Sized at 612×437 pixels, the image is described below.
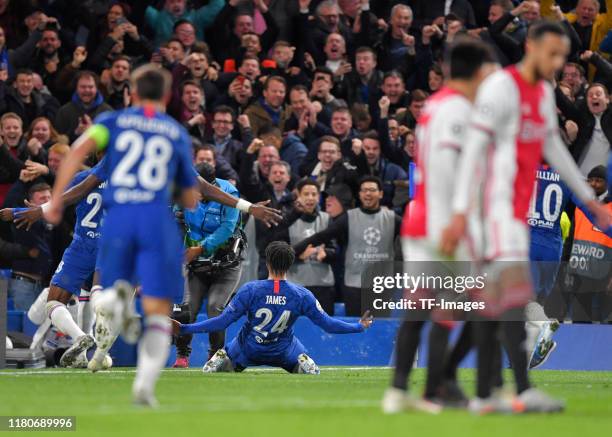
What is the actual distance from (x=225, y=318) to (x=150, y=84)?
5.16 metres

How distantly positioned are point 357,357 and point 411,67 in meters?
5.72

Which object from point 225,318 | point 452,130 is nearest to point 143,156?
point 452,130

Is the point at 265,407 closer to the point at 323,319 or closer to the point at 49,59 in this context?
the point at 323,319

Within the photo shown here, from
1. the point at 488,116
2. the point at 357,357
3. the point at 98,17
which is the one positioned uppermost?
the point at 98,17

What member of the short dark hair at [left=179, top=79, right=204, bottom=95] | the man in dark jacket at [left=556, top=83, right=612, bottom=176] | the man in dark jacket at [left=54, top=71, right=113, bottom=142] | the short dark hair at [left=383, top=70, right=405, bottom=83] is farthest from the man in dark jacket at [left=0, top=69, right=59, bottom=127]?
the man in dark jacket at [left=556, top=83, right=612, bottom=176]

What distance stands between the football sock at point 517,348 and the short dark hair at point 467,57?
5.38 ft

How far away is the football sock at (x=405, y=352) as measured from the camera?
8898 mm

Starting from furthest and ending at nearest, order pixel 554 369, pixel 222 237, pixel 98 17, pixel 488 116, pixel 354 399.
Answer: pixel 98 17, pixel 554 369, pixel 222 237, pixel 354 399, pixel 488 116

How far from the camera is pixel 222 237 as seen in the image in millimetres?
15883

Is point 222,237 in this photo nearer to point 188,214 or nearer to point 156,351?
point 188,214

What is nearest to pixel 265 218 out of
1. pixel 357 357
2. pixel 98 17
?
pixel 357 357

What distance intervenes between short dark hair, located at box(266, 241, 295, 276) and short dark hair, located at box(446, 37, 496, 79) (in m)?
5.59

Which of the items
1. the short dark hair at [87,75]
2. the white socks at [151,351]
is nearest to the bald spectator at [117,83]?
the short dark hair at [87,75]

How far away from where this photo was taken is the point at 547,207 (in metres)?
14.8
